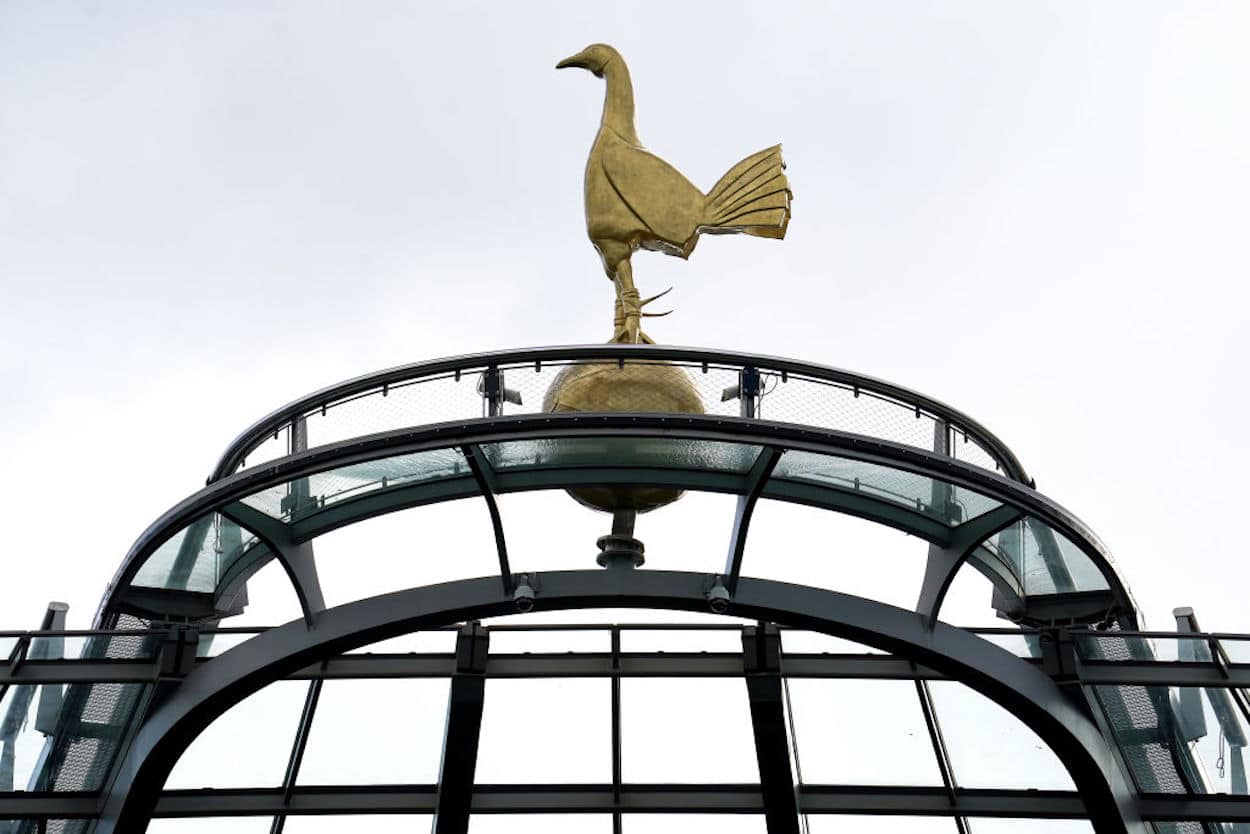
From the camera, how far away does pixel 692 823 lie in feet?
72.2

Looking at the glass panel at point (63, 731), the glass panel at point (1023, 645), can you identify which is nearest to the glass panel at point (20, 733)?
the glass panel at point (63, 731)

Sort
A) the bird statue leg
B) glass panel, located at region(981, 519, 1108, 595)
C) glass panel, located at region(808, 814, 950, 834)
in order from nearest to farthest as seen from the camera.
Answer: glass panel, located at region(981, 519, 1108, 595)
the bird statue leg
glass panel, located at region(808, 814, 950, 834)

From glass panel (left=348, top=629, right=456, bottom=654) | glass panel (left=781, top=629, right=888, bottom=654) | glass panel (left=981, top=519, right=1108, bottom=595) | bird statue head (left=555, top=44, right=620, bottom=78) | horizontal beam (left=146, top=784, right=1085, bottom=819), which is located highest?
bird statue head (left=555, top=44, right=620, bottom=78)

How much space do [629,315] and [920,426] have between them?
3849 mm

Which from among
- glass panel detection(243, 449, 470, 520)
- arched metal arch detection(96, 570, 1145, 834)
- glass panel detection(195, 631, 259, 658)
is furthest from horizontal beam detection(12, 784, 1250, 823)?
glass panel detection(243, 449, 470, 520)

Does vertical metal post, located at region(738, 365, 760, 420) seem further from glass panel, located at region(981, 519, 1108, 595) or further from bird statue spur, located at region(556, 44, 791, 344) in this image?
glass panel, located at region(981, 519, 1108, 595)

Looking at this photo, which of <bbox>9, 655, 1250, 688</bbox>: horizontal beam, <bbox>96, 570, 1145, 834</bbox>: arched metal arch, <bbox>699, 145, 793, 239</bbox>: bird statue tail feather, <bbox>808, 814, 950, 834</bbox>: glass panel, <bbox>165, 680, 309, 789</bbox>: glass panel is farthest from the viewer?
<bbox>165, 680, 309, 789</bbox>: glass panel

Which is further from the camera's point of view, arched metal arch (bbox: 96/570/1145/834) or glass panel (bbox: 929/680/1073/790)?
glass panel (bbox: 929/680/1073/790)

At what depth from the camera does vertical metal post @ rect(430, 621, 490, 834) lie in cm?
2047

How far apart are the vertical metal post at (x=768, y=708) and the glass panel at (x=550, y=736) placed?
84.8 inches

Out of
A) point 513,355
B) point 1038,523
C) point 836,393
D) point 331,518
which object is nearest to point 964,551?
point 1038,523

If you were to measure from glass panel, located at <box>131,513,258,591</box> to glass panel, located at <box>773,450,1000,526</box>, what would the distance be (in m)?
5.36

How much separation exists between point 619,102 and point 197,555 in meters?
6.62

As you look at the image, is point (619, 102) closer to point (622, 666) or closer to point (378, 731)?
point (622, 666)
